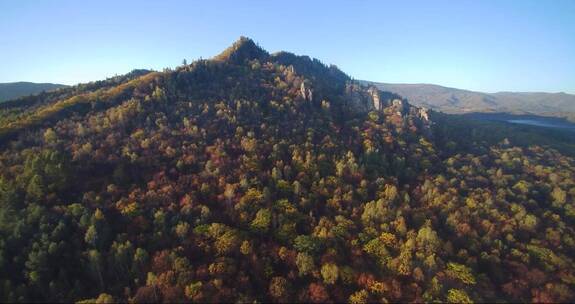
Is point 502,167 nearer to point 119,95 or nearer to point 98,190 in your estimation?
point 98,190

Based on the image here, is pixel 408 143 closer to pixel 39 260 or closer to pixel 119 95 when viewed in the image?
pixel 119 95

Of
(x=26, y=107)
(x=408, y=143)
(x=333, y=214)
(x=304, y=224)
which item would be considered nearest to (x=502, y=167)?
(x=408, y=143)

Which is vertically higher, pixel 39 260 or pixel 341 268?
pixel 39 260

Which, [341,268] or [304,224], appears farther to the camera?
[304,224]

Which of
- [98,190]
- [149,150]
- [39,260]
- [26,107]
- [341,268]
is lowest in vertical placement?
[341,268]

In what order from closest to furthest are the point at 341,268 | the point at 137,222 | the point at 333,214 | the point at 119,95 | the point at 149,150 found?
the point at 341,268, the point at 137,222, the point at 333,214, the point at 149,150, the point at 119,95

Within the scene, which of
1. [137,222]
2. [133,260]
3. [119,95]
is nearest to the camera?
[133,260]
